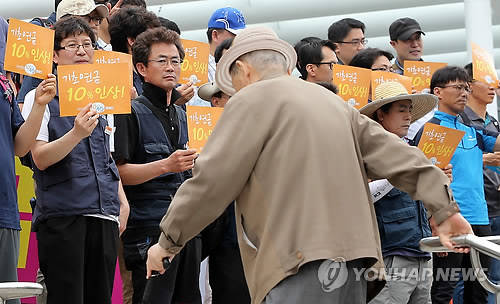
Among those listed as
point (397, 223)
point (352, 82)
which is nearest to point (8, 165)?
point (397, 223)

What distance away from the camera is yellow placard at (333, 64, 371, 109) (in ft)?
22.4

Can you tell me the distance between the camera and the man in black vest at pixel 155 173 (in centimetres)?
539

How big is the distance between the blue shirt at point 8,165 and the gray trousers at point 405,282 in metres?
2.12

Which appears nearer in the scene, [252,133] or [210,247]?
[252,133]

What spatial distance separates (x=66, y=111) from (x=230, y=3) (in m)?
7.77

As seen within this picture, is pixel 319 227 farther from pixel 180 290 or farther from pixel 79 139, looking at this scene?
pixel 180 290

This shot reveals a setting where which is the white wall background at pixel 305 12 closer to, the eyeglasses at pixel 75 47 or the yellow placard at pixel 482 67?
the yellow placard at pixel 482 67

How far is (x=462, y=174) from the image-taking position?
6.92 meters

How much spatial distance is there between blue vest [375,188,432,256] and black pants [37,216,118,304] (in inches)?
61.4

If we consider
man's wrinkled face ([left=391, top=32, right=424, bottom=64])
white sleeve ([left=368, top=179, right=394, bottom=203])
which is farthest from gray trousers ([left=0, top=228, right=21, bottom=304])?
man's wrinkled face ([left=391, top=32, right=424, bottom=64])

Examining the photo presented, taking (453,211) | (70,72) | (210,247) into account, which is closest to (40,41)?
(70,72)

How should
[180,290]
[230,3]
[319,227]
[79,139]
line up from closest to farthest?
[319,227]
[79,139]
[180,290]
[230,3]

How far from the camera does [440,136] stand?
6113 millimetres

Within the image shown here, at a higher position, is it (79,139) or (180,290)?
(79,139)
